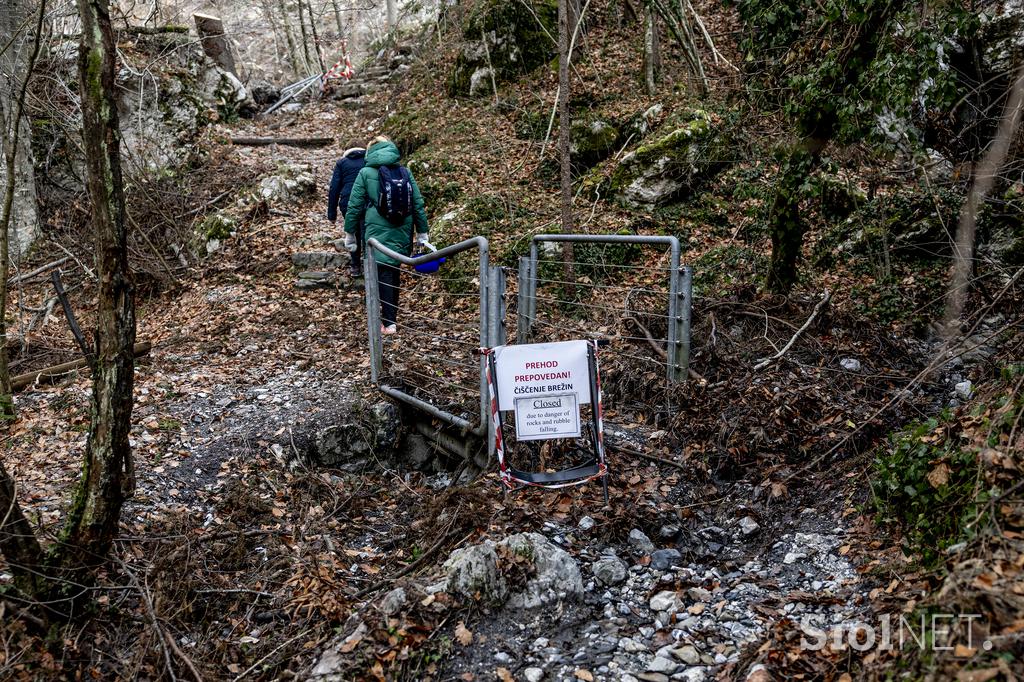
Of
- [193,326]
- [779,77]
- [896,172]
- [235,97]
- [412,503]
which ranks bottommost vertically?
[412,503]

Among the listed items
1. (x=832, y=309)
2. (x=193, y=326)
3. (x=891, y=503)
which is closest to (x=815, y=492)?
(x=891, y=503)

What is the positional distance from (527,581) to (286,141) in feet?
43.9

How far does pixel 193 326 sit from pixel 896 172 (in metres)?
8.50

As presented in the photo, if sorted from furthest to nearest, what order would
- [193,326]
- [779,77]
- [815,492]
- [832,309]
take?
1. [193,326]
2. [779,77]
3. [832,309]
4. [815,492]

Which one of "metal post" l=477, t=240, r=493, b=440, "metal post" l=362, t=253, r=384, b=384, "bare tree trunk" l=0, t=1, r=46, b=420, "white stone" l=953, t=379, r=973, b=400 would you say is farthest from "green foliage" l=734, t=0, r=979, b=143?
"bare tree trunk" l=0, t=1, r=46, b=420

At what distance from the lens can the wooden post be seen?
15.8m

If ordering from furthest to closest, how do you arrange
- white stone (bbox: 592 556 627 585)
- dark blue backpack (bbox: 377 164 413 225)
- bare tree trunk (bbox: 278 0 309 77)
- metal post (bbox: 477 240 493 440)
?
bare tree trunk (bbox: 278 0 309 77) → dark blue backpack (bbox: 377 164 413 225) → metal post (bbox: 477 240 493 440) → white stone (bbox: 592 556 627 585)

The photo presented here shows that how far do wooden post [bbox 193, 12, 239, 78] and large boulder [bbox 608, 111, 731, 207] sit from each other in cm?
1114

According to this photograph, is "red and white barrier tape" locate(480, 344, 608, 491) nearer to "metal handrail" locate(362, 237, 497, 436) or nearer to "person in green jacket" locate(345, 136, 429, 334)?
"metal handrail" locate(362, 237, 497, 436)

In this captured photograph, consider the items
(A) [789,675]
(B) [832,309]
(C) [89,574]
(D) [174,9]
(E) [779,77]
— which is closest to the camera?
(A) [789,675]

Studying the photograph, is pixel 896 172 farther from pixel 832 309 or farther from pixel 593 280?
pixel 593 280

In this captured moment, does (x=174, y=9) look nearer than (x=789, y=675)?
No

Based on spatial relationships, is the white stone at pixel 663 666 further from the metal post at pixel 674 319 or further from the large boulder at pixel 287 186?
the large boulder at pixel 287 186

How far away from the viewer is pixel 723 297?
711cm
